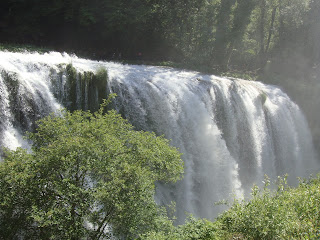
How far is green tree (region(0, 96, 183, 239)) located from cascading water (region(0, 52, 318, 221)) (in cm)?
276

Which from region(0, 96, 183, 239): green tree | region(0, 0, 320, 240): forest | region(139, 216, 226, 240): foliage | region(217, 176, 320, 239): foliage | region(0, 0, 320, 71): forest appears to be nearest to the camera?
region(0, 96, 183, 239): green tree

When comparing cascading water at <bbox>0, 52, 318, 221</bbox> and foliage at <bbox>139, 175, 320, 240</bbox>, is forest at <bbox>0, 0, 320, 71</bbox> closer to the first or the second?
cascading water at <bbox>0, 52, 318, 221</bbox>

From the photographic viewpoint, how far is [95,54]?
1020 inches

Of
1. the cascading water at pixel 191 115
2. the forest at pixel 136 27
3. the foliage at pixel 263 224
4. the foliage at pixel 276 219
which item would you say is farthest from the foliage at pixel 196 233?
the forest at pixel 136 27

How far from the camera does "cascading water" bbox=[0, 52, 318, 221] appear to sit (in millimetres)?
12070

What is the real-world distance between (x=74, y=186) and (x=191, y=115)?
9791 mm

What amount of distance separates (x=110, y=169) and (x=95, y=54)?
18896mm

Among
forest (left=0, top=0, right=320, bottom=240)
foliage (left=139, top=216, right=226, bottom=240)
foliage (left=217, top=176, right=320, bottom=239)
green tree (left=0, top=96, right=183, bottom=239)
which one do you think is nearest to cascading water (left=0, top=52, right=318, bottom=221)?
forest (left=0, top=0, right=320, bottom=240)

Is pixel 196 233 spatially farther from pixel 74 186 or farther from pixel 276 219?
pixel 74 186

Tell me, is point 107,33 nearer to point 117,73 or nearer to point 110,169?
point 117,73

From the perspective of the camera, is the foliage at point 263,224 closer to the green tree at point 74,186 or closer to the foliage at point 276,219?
the foliage at point 276,219

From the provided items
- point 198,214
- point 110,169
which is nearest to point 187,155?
point 198,214

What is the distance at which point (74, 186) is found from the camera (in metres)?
7.88

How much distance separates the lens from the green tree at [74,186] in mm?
7855
